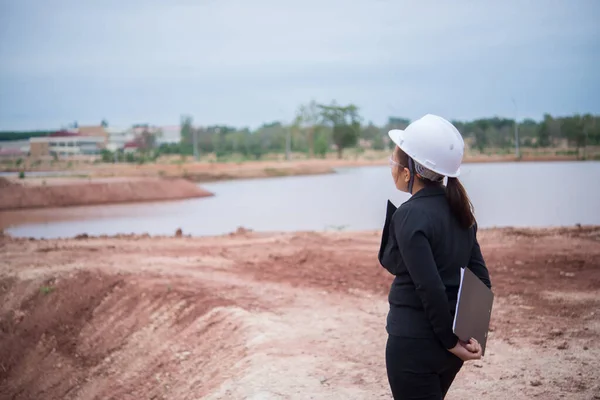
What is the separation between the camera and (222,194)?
1298 inches

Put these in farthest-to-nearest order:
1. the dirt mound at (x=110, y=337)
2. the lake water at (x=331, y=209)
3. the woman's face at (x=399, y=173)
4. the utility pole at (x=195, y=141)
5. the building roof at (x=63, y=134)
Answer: the utility pole at (x=195, y=141), the building roof at (x=63, y=134), the lake water at (x=331, y=209), the dirt mound at (x=110, y=337), the woman's face at (x=399, y=173)

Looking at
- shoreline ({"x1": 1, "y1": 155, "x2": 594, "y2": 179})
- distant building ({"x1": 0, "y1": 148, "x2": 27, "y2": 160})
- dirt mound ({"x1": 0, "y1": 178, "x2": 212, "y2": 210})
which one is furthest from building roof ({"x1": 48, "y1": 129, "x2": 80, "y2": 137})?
dirt mound ({"x1": 0, "y1": 178, "x2": 212, "y2": 210})

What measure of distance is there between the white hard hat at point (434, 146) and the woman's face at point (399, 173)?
0.26 ft

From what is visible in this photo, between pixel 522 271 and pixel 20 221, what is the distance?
18366mm

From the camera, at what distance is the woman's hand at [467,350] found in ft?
8.61

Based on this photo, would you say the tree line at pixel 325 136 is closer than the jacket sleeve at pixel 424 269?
No

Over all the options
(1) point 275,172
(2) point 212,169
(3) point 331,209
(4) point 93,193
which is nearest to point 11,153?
(4) point 93,193

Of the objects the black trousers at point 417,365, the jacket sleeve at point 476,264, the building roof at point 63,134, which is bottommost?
the black trousers at point 417,365

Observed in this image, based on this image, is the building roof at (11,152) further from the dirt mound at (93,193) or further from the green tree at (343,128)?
the green tree at (343,128)

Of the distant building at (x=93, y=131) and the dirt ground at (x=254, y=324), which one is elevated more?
the distant building at (x=93, y=131)

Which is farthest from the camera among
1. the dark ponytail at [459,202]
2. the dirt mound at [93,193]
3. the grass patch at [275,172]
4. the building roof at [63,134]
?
the grass patch at [275,172]

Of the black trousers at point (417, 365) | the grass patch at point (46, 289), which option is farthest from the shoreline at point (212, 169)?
the black trousers at point (417, 365)

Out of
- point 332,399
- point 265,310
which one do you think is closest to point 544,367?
point 332,399

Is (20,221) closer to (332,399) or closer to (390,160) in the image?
(332,399)
